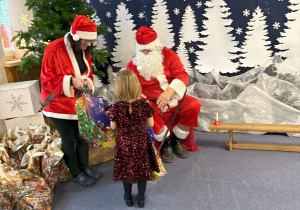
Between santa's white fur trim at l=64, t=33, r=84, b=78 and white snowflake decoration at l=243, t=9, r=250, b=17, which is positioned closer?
santa's white fur trim at l=64, t=33, r=84, b=78

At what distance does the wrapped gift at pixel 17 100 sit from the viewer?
8.63 ft

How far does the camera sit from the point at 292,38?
9.75 feet

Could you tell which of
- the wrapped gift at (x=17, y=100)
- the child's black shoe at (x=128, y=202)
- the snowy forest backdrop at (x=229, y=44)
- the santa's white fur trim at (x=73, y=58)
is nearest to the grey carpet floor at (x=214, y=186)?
the child's black shoe at (x=128, y=202)

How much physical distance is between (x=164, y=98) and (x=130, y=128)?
25.1 inches

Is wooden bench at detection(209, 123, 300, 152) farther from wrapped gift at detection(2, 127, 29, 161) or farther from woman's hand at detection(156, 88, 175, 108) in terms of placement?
wrapped gift at detection(2, 127, 29, 161)

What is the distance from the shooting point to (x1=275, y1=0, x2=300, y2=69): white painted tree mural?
114 inches

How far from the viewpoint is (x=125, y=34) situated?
3490 millimetres

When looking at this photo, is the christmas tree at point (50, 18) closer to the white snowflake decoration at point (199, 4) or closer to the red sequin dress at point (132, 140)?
the red sequin dress at point (132, 140)

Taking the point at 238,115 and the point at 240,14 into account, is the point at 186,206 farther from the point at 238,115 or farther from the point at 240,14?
the point at 240,14

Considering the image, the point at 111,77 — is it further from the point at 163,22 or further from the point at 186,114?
the point at 186,114

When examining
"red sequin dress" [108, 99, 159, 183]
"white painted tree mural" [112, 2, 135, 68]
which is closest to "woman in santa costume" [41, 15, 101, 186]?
"red sequin dress" [108, 99, 159, 183]

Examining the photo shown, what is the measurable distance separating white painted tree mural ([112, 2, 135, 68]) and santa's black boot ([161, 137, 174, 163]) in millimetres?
1268

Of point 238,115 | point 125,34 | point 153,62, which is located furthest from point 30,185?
point 238,115

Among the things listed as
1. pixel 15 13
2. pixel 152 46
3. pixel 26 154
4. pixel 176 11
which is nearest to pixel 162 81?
pixel 152 46
